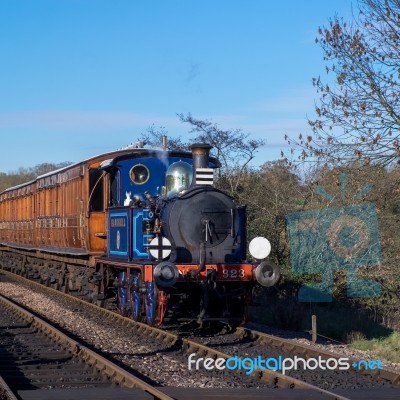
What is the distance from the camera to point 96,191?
1488 centimetres

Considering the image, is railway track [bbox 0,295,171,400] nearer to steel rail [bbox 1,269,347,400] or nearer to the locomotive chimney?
steel rail [bbox 1,269,347,400]

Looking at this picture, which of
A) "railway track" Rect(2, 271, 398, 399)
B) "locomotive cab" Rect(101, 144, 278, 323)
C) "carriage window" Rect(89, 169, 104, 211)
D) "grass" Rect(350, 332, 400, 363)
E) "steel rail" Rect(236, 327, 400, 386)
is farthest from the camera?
"carriage window" Rect(89, 169, 104, 211)

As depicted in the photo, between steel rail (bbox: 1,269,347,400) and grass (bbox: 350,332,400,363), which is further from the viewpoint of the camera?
grass (bbox: 350,332,400,363)

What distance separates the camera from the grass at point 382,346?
10266 millimetres

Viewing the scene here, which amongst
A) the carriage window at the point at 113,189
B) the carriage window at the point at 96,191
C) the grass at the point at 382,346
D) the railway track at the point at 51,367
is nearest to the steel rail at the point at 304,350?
the grass at the point at 382,346

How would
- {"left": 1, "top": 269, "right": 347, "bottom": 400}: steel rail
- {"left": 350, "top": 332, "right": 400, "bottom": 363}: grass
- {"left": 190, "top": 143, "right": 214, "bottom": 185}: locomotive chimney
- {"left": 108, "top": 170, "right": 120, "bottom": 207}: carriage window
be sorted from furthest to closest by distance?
{"left": 108, "top": 170, "right": 120, "bottom": 207}: carriage window → {"left": 190, "top": 143, "right": 214, "bottom": 185}: locomotive chimney → {"left": 350, "top": 332, "right": 400, "bottom": 363}: grass → {"left": 1, "top": 269, "right": 347, "bottom": 400}: steel rail

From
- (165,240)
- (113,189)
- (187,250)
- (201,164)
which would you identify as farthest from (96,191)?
(165,240)

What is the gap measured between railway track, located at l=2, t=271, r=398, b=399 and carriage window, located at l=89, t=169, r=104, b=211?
2.18 meters

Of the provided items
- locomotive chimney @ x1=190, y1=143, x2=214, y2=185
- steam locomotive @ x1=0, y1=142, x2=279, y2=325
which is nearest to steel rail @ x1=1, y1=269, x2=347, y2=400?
steam locomotive @ x1=0, y1=142, x2=279, y2=325

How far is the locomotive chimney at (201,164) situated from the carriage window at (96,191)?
3487 millimetres

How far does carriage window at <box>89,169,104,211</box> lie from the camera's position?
14.8 meters

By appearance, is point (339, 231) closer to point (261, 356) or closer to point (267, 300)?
point (267, 300)

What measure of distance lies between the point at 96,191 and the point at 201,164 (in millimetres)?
3815

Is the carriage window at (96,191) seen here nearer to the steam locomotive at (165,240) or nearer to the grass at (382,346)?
the steam locomotive at (165,240)
